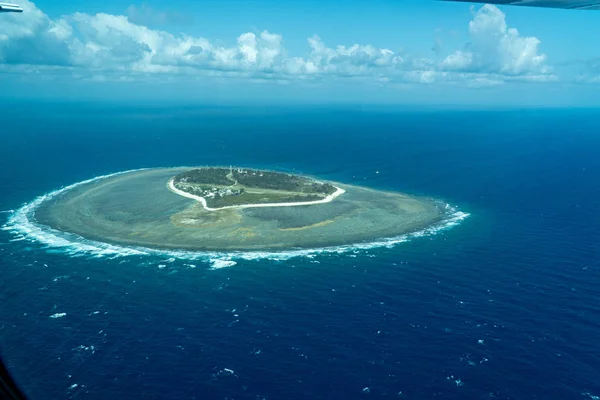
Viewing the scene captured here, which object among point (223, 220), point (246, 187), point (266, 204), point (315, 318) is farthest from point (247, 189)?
point (315, 318)

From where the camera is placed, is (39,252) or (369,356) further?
(39,252)

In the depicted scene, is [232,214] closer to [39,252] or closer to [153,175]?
[39,252]

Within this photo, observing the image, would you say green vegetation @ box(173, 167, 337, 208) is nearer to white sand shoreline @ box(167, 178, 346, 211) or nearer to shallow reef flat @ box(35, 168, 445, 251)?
white sand shoreline @ box(167, 178, 346, 211)

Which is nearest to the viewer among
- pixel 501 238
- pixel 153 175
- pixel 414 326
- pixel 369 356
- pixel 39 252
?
pixel 369 356

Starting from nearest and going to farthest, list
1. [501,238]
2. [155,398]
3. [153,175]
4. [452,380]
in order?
1. [155,398]
2. [452,380]
3. [501,238]
4. [153,175]

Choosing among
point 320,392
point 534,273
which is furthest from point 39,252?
point 534,273

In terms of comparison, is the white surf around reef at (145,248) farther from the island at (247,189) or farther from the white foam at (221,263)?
the island at (247,189)

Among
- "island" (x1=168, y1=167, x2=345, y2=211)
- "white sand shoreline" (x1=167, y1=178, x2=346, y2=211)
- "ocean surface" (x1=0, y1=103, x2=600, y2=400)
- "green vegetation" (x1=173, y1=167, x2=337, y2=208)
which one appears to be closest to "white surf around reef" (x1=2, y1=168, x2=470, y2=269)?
"ocean surface" (x1=0, y1=103, x2=600, y2=400)
